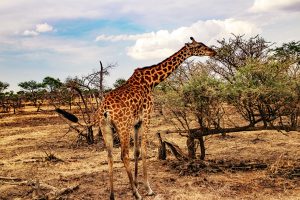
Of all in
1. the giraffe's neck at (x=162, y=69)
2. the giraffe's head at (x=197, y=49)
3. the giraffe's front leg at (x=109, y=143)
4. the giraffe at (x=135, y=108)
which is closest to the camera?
the giraffe's front leg at (x=109, y=143)

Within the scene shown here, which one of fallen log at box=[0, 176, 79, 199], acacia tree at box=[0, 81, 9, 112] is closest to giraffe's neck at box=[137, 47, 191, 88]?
fallen log at box=[0, 176, 79, 199]

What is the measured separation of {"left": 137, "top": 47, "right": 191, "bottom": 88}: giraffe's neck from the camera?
8555 mm

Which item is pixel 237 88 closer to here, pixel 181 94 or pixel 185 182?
pixel 181 94

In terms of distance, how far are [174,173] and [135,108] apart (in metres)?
2.29

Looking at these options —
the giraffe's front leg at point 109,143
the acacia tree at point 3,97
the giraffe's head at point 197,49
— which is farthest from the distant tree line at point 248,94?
the acacia tree at point 3,97

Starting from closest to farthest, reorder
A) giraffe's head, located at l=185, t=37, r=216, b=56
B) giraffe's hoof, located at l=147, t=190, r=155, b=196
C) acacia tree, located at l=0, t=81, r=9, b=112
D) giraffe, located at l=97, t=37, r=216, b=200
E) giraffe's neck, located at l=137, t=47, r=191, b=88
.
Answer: giraffe, located at l=97, t=37, r=216, b=200 < giraffe's hoof, located at l=147, t=190, r=155, b=196 < giraffe's neck, located at l=137, t=47, r=191, b=88 < giraffe's head, located at l=185, t=37, r=216, b=56 < acacia tree, located at l=0, t=81, r=9, b=112

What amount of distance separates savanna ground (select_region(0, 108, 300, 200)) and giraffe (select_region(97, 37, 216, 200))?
0.81m

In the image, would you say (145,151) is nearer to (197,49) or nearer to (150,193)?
(150,193)

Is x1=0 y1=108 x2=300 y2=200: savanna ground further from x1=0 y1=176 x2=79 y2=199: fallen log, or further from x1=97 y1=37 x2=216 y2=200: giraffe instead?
x1=97 y1=37 x2=216 y2=200: giraffe

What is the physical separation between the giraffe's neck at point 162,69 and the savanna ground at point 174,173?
2.22 m

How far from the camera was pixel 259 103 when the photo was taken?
862cm

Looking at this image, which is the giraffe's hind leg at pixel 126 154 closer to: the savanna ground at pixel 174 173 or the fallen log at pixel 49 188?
the savanna ground at pixel 174 173

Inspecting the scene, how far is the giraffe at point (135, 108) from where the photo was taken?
23.8ft

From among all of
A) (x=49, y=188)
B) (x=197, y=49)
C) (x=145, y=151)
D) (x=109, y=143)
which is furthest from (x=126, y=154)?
(x=197, y=49)
